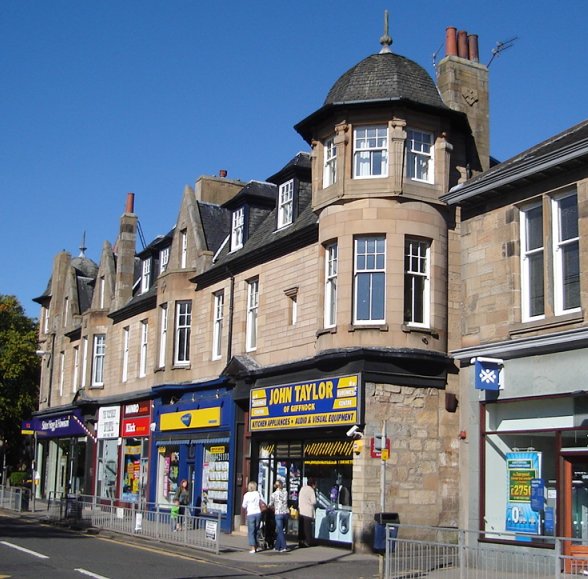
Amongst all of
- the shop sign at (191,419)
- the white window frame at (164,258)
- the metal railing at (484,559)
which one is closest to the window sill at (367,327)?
the metal railing at (484,559)

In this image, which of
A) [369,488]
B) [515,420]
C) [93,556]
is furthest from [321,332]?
[93,556]

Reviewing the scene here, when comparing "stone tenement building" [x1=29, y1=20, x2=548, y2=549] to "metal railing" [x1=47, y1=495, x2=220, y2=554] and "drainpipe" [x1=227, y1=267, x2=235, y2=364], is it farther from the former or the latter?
"metal railing" [x1=47, y1=495, x2=220, y2=554]

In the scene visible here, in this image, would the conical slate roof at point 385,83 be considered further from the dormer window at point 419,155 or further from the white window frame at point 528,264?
the white window frame at point 528,264

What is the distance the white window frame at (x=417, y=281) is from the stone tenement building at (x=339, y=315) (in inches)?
1.5

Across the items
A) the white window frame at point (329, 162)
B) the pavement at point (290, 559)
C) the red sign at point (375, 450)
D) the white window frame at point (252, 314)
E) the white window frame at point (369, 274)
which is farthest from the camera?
the white window frame at point (252, 314)

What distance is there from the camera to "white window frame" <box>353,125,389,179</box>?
22.8m

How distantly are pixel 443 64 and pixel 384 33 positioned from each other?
1.88 m

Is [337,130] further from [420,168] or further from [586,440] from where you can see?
[586,440]

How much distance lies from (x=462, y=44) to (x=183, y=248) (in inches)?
529

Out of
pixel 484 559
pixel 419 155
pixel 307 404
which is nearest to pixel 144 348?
pixel 307 404

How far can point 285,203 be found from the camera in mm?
27703

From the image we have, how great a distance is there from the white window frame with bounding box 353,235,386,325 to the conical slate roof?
3614 millimetres

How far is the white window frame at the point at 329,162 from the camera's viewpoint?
23.6 metres

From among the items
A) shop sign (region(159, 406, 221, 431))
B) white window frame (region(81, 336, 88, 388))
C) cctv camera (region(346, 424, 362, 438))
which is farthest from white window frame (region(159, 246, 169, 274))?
cctv camera (region(346, 424, 362, 438))
